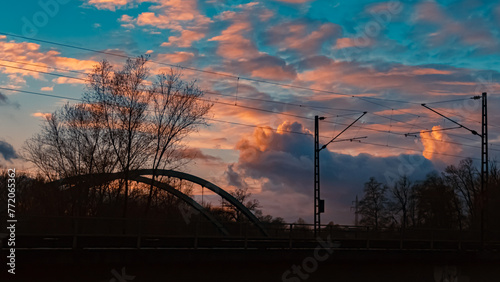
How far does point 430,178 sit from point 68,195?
261 ft

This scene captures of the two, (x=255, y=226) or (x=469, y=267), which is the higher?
(x=255, y=226)

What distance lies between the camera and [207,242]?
97.4ft

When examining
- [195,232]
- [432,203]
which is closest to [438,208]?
[432,203]

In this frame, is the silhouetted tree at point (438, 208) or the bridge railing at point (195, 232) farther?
the silhouetted tree at point (438, 208)

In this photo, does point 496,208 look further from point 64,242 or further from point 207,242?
point 64,242

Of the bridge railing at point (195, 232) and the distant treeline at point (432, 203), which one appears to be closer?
the bridge railing at point (195, 232)

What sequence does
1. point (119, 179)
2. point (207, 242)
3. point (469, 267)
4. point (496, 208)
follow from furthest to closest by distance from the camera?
point (496, 208)
point (119, 179)
point (469, 267)
point (207, 242)

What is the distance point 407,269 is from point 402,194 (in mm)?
Result: 83307

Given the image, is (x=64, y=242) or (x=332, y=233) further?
(x=332, y=233)

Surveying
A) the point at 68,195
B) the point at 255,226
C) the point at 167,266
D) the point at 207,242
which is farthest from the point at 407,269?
the point at 68,195

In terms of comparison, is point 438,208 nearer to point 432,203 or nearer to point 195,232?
point 432,203

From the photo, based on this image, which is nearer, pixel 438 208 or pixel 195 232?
pixel 195 232

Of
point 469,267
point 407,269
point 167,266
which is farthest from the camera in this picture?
point 469,267

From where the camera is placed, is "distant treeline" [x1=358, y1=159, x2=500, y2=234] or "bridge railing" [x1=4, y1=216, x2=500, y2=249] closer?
"bridge railing" [x1=4, y1=216, x2=500, y2=249]
